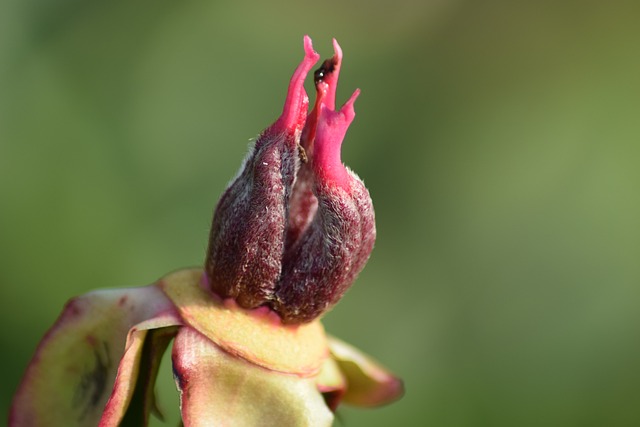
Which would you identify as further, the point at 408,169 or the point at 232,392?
the point at 408,169

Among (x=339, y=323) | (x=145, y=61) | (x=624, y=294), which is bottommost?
(x=339, y=323)

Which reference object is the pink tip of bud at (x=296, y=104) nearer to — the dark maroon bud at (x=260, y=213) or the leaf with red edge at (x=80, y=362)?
the dark maroon bud at (x=260, y=213)

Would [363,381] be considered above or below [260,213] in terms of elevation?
below

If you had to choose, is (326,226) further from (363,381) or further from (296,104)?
(363,381)

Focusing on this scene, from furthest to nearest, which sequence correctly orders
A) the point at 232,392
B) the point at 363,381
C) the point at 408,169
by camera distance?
the point at 408,169, the point at 363,381, the point at 232,392

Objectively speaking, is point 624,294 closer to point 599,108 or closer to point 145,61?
point 599,108

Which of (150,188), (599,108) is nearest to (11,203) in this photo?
(150,188)

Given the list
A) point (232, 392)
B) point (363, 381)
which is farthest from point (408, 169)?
point (232, 392)
